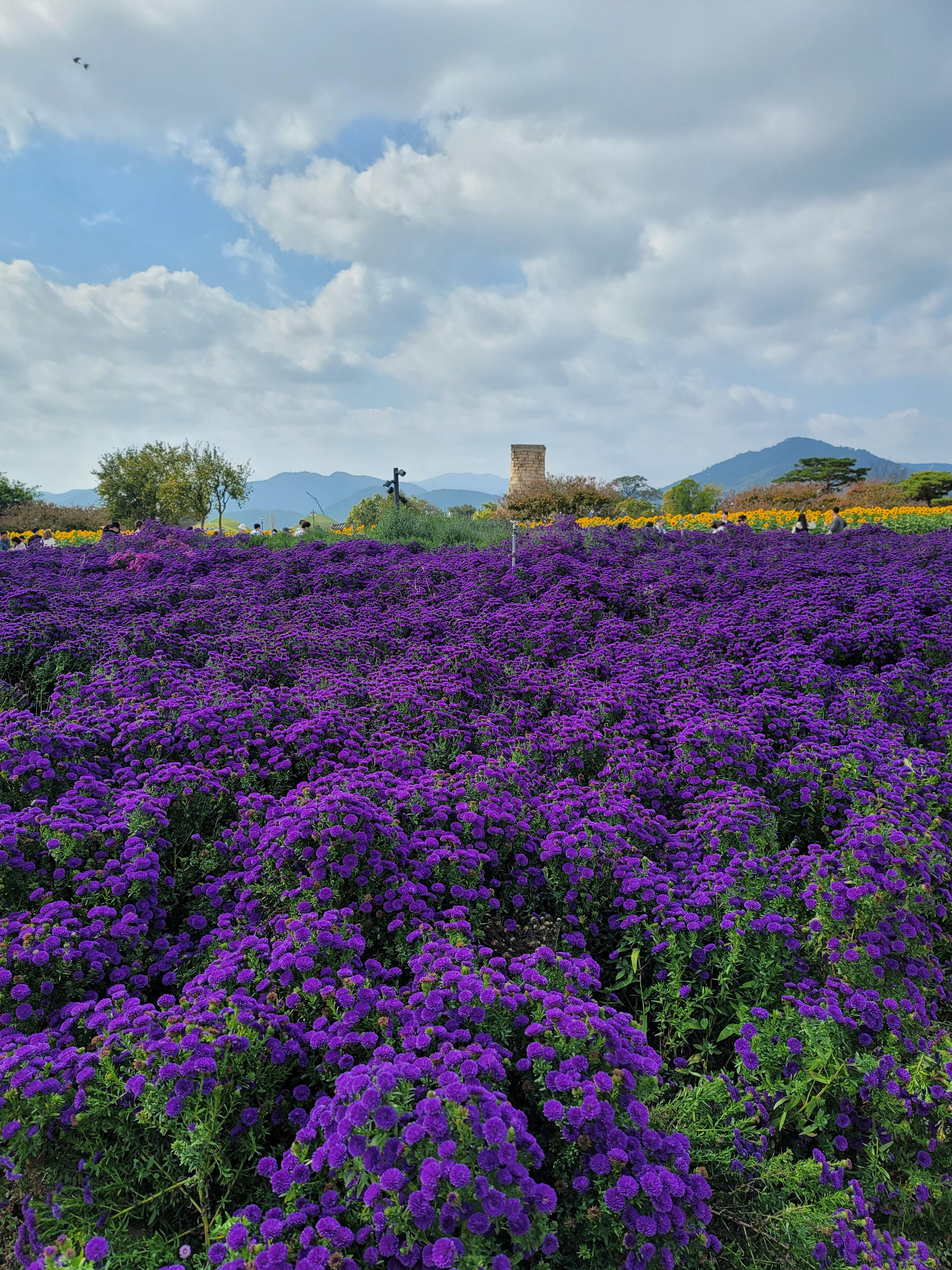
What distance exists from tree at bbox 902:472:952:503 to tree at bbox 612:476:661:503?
3952 cm

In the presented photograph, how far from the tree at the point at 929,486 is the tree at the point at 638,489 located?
39.5 meters

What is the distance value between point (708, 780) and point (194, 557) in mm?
9959

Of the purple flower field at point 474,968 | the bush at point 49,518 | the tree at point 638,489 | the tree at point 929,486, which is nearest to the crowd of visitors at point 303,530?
the purple flower field at point 474,968

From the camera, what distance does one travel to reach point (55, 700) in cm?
507

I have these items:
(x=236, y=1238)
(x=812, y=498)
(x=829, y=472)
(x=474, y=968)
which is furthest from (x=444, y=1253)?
(x=829, y=472)

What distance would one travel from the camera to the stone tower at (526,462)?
187 feet

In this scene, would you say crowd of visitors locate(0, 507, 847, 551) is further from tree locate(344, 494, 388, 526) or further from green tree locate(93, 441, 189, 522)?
green tree locate(93, 441, 189, 522)

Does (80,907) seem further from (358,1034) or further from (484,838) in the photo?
(484,838)

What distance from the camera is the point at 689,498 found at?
42.3 meters

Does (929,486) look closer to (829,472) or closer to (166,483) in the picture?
(829,472)

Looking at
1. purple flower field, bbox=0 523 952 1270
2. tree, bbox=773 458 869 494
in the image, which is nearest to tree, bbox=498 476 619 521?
purple flower field, bbox=0 523 952 1270

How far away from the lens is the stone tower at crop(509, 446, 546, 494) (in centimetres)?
5691

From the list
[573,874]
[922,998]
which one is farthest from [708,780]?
[922,998]

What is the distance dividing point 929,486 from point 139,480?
4860cm
